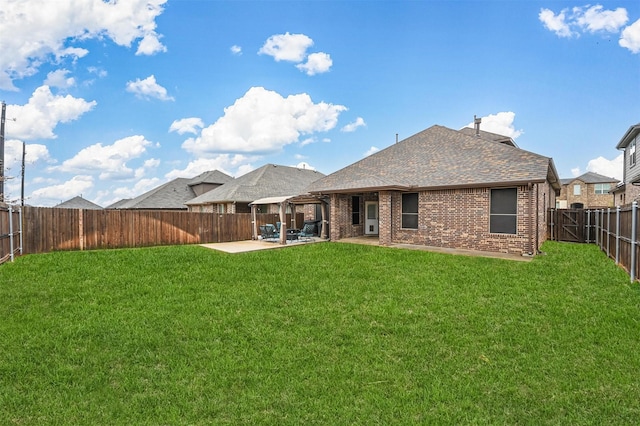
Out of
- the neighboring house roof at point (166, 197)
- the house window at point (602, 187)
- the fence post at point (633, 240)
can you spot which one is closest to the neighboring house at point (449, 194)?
the fence post at point (633, 240)

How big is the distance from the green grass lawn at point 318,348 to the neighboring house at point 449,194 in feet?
11.8

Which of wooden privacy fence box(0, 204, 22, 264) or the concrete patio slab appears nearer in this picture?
wooden privacy fence box(0, 204, 22, 264)

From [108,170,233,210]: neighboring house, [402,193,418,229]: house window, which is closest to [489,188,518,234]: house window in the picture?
[402,193,418,229]: house window

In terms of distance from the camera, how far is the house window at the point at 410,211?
14.3 meters

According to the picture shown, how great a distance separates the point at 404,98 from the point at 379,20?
4.33 m

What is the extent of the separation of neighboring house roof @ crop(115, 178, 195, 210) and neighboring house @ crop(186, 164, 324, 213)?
2800 millimetres

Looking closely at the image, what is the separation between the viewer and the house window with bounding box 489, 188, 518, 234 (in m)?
11.9

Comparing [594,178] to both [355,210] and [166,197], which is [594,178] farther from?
[166,197]

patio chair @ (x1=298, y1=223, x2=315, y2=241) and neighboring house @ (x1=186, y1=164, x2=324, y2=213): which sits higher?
neighboring house @ (x1=186, y1=164, x2=324, y2=213)

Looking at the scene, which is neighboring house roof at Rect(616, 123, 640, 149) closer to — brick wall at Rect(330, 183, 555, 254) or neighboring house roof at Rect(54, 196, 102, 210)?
brick wall at Rect(330, 183, 555, 254)

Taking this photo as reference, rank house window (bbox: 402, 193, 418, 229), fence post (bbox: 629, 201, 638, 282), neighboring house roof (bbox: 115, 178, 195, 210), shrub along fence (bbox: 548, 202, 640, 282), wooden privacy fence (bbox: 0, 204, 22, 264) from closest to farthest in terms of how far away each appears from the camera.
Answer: fence post (bbox: 629, 201, 638, 282) < shrub along fence (bbox: 548, 202, 640, 282) < wooden privacy fence (bbox: 0, 204, 22, 264) < house window (bbox: 402, 193, 418, 229) < neighboring house roof (bbox: 115, 178, 195, 210)

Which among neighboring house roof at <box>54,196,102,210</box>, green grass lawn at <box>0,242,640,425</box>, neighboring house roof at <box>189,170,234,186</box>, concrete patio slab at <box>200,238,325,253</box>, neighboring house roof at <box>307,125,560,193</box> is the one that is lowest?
green grass lawn at <box>0,242,640,425</box>

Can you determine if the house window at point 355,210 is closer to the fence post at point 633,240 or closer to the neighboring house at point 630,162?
the fence post at point 633,240

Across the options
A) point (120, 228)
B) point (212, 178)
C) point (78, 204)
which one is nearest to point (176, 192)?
point (212, 178)
